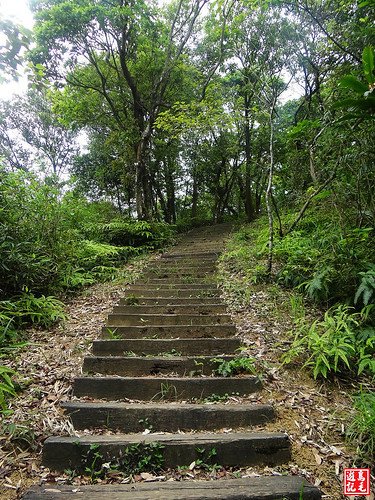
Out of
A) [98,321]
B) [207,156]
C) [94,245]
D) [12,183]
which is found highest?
[207,156]

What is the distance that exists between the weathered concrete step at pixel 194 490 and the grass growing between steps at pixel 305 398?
0.17m

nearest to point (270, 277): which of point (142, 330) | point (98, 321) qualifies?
point (142, 330)

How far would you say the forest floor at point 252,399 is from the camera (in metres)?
2.29

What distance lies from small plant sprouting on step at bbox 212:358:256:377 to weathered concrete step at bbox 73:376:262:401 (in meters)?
0.15

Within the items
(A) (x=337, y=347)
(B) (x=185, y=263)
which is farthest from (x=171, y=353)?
(B) (x=185, y=263)

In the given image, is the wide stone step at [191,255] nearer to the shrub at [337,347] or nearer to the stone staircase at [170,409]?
the stone staircase at [170,409]

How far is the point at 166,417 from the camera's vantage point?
277 centimetres

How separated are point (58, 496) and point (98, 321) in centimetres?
265

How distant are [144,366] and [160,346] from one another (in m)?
0.42

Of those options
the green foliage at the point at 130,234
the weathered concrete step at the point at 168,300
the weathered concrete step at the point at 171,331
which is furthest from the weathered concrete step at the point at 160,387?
the green foliage at the point at 130,234

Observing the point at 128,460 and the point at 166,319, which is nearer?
the point at 128,460

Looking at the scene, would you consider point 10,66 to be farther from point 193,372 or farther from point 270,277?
point 270,277

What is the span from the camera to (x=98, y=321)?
15.1ft

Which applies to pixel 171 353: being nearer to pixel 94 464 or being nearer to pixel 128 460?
pixel 128 460
